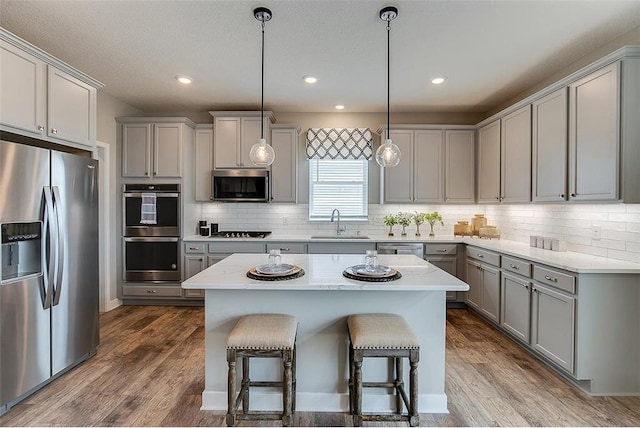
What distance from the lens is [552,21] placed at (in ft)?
7.98

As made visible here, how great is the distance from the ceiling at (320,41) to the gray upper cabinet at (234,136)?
0.43 m

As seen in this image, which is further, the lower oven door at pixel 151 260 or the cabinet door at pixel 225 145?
the cabinet door at pixel 225 145

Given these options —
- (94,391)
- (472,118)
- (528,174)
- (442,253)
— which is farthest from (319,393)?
(472,118)

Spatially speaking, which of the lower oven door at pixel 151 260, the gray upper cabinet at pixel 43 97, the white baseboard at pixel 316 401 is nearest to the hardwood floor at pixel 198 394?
the white baseboard at pixel 316 401

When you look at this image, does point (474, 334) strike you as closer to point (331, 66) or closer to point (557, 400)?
point (557, 400)

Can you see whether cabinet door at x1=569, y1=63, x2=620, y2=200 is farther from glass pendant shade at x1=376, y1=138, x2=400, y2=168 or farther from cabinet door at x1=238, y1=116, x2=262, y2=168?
cabinet door at x1=238, y1=116, x2=262, y2=168

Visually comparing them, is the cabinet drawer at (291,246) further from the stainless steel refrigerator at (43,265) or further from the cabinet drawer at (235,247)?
the stainless steel refrigerator at (43,265)

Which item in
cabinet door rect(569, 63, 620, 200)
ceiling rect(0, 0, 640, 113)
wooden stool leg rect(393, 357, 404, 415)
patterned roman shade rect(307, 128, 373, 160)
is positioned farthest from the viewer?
patterned roman shade rect(307, 128, 373, 160)

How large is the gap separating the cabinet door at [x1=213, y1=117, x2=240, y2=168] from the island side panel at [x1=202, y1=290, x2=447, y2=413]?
2626 mm

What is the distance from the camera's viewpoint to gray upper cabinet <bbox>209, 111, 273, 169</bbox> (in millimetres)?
4402

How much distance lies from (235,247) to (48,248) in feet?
6.85

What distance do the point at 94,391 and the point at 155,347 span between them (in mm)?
729

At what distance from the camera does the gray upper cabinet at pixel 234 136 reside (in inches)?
173

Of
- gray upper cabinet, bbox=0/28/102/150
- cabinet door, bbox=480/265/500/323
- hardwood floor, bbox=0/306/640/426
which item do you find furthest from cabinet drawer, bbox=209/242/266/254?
cabinet door, bbox=480/265/500/323
